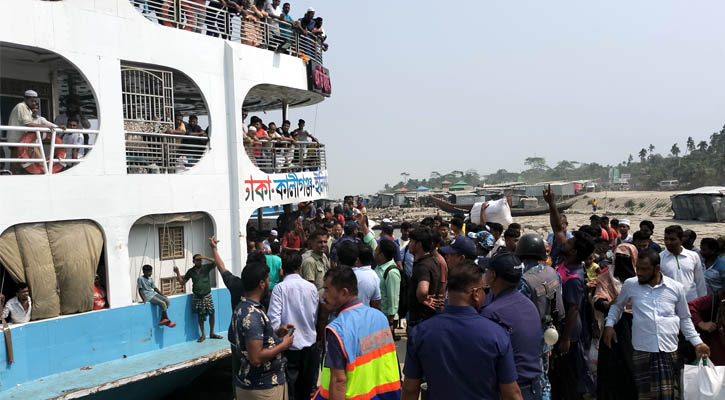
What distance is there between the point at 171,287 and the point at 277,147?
363 centimetres

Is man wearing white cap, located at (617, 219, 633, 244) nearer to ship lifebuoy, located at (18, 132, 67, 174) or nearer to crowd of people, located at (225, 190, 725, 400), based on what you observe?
crowd of people, located at (225, 190, 725, 400)

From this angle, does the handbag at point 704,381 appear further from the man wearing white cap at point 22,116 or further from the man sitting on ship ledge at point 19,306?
the man wearing white cap at point 22,116

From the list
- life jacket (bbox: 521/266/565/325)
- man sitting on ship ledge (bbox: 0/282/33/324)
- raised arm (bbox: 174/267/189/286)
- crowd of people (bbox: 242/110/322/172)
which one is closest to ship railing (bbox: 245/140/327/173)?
crowd of people (bbox: 242/110/322/172)

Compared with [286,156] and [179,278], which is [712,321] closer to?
[179,278]

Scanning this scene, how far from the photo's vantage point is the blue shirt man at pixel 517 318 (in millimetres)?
3109

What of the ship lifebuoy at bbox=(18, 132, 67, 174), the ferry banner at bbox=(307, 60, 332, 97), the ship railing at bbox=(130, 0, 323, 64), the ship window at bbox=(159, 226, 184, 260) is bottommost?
the ship window at bbox=(159, 226, 184, 260)

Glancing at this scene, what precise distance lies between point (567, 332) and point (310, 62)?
723cm

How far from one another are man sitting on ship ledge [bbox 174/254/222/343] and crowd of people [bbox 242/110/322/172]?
7.59 ft

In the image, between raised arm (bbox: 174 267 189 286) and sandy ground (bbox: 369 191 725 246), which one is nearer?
raised arm (bbox: 174 267 189 286)

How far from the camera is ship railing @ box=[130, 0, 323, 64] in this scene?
296 inches

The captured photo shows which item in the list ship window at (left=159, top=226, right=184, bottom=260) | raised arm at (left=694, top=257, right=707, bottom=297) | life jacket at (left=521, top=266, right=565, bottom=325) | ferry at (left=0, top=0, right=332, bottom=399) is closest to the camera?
life jacket at (left=521, top=266, right=565, bottom=325)

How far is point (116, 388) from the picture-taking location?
588 centimetres

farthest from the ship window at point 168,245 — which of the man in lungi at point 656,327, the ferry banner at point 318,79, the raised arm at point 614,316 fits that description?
the man in lungi at point 656,327

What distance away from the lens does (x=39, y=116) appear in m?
6.30
